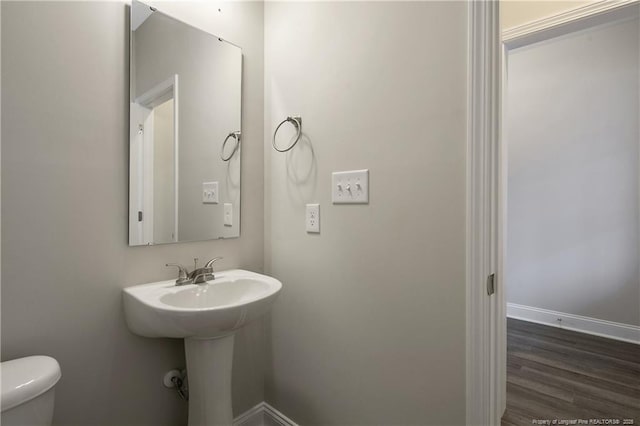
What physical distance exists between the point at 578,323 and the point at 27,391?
12.1 ft

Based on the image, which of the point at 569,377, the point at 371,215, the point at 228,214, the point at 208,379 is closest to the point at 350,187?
the point at 371,215

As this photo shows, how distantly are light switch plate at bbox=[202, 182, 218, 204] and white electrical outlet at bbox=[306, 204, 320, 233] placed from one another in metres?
0.43

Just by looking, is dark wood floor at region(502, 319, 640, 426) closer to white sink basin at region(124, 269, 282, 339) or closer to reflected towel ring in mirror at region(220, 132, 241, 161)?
white sink basin at region(124, 269, 282, 339)

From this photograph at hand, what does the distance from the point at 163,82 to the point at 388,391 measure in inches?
59.0

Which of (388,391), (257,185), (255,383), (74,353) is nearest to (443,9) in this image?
(257,185)

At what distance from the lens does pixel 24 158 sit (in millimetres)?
974

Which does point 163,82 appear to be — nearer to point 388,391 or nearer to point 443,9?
point 443,9

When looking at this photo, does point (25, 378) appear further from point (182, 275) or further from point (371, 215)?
point (371, 215)

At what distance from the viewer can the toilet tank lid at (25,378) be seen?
0.78 meters

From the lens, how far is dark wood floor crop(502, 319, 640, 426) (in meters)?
1.75

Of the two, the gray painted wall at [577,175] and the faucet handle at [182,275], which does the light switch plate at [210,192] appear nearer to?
the faucet handle at [182,275]

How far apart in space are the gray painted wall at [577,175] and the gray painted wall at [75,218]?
313 cm

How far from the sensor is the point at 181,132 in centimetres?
136

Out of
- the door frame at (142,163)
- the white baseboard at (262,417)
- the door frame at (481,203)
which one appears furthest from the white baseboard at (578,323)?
the door frame at (142,163)
